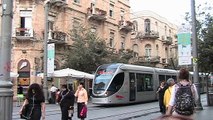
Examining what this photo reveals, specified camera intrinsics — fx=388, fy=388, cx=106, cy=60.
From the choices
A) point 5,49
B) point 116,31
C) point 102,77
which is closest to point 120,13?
point 116,31

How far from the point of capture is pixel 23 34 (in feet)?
115

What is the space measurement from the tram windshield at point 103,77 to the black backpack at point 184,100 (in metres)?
18.7

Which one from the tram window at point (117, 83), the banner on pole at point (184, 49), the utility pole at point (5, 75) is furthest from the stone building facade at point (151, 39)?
the utility pole at point (5, 75)

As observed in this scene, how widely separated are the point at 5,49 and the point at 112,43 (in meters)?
42.9

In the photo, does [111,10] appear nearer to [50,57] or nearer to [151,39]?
[151,39]

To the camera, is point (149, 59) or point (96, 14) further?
point (149, 59)

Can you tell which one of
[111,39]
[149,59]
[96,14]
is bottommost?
[149,59]

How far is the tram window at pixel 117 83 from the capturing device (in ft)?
85.0

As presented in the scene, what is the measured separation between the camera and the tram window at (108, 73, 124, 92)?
25.9 metres

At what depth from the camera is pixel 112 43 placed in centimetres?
4856

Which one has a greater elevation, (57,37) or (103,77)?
(57,37)

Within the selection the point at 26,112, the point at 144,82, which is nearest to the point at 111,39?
the point at 144,82

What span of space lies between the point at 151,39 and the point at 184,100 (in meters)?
52.4

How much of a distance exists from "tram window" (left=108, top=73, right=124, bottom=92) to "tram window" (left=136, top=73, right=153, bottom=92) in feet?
8.33
